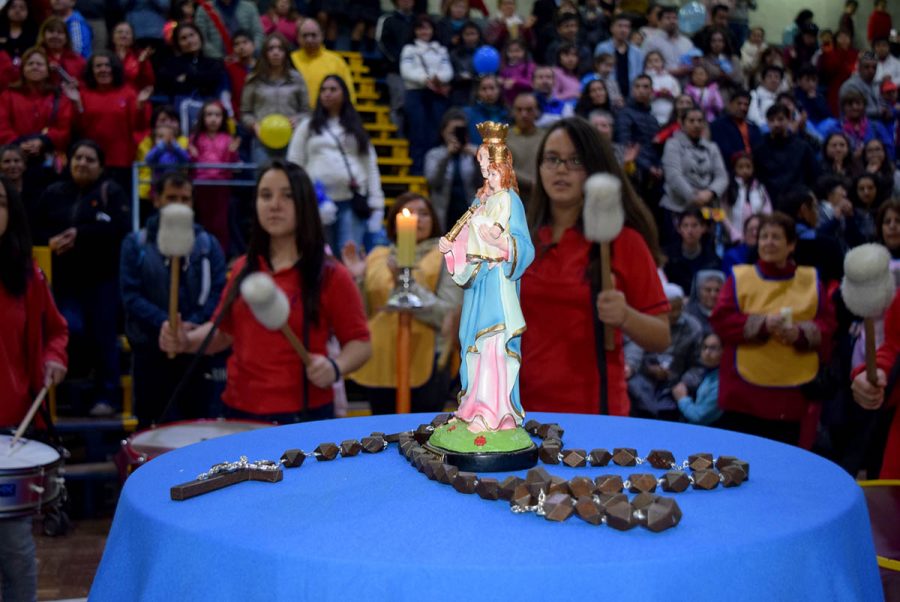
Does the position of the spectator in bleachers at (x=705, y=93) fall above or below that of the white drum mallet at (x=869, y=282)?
above

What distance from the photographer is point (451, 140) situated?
298 inches

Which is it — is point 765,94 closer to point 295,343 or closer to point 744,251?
point 744,251

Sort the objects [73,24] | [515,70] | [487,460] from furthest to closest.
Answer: [515,70]
[73,24]
[487,460]

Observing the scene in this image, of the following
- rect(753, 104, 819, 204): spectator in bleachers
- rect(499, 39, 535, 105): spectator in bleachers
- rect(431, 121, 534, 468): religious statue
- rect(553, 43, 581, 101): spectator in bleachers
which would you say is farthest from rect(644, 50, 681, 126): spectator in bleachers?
rect(431, 121, 534, 468): religious statue

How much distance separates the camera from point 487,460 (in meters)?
1.84

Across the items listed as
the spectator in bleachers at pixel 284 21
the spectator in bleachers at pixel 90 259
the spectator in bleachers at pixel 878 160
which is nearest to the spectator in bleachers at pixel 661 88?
the spectator in bleachers at pixel 878 160

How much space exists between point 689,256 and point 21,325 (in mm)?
5020

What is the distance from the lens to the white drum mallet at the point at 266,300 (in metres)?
2.68

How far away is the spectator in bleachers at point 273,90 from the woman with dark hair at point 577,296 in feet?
17.0

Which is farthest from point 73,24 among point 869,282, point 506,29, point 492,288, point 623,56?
point 492,288

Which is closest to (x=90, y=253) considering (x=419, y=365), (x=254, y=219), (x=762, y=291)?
(x=419, y=365)

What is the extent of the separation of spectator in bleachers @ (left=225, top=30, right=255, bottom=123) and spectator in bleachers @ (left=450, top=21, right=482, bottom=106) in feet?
5.98

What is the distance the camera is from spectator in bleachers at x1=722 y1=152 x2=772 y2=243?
8703mm

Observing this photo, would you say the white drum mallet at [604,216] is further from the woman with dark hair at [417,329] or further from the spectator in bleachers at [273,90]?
the spectator in bleachers at [273,90]
